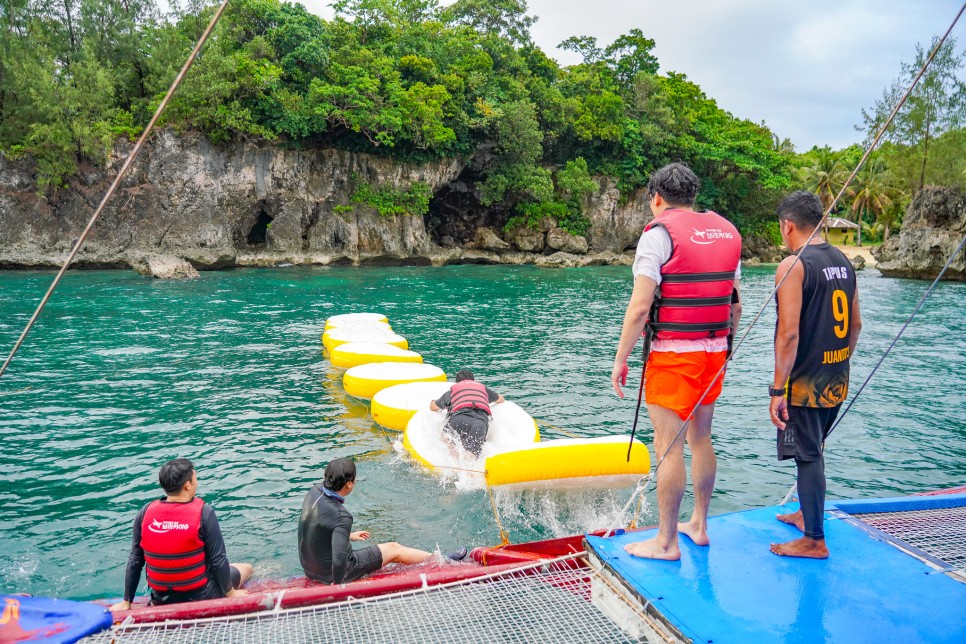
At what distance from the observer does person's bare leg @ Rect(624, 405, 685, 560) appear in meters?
3.69

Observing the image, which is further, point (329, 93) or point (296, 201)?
point (296, 201)

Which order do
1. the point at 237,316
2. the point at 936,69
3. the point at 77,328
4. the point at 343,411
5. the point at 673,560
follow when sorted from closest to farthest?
the point at 673,560, the point at 343,411, the point at 77,328, the point at 237,316, the point at 936,69

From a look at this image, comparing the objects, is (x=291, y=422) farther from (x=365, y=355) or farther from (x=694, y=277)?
(x=694, y=277)

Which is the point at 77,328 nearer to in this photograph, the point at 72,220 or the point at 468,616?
the point at 468,616

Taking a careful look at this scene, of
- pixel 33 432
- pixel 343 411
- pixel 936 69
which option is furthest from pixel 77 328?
pixel 936 69

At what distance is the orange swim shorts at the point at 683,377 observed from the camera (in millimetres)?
3619

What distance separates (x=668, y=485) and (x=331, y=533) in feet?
8.60

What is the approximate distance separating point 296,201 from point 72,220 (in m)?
11.2

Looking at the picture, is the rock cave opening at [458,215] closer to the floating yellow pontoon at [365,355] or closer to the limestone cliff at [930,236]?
the limestone cliff at [930,236]

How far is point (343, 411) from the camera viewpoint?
10195mm

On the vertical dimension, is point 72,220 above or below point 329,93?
below

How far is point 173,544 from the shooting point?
13.9ft

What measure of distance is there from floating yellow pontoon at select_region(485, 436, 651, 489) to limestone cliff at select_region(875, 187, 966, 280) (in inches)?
1365

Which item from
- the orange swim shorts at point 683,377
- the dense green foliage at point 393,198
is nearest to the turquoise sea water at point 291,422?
the orange swim shorts at point 683,377
